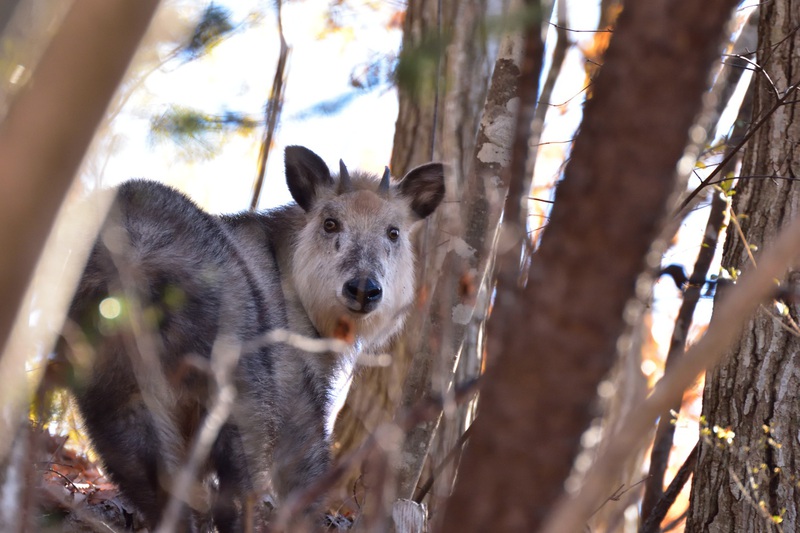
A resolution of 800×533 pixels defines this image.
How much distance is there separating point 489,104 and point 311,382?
219cm

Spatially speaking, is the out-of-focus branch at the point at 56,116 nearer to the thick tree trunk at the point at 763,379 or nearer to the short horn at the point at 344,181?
the thick tree trunk at the point at 763,379

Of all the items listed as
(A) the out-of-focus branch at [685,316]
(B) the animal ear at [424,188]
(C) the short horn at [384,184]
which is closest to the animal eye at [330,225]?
(C) the short horn at [384,184]

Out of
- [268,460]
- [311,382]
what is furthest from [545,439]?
[311,382]

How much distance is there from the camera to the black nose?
18.2 feet

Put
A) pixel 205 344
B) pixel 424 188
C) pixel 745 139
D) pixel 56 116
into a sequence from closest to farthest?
1. pixel 56 116
2. pixel 205 344
3. pixel 745 139
4. pixel 424 188

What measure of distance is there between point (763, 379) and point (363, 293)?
2.48 m

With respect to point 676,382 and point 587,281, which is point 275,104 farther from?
point 676,382

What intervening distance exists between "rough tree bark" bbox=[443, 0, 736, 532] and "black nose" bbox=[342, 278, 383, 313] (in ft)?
12.1

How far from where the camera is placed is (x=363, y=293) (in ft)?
18.2

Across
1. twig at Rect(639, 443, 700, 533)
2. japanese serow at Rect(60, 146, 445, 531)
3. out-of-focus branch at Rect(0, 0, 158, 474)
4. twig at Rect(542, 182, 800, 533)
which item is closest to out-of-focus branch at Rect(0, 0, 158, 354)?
out-of-focus branch at Rect(0, 0, 158, 474)

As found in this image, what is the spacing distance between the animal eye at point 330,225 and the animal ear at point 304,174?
0.29 m

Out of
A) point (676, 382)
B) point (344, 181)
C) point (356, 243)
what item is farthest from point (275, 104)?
point (676, 382)

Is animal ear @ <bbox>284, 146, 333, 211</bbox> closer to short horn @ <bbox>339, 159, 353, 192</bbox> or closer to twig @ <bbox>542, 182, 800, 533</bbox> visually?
short horn @ <bbox>339, 159, 353, 192</bbox>

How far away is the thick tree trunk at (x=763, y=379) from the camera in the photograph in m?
4.53
